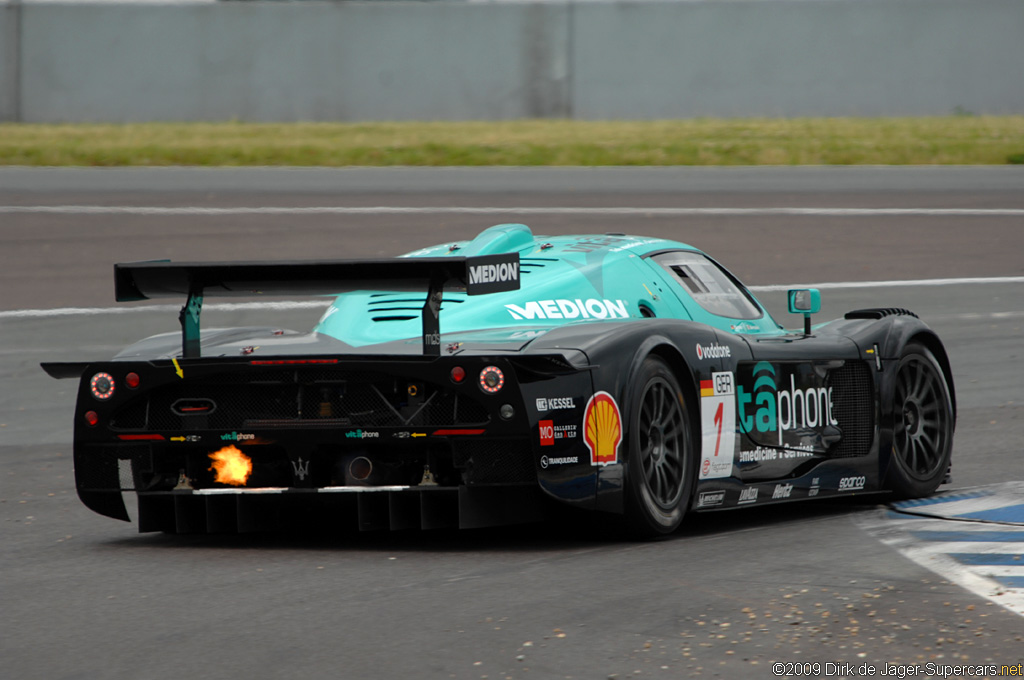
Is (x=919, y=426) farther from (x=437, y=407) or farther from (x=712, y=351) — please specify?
(x=437, y=407)

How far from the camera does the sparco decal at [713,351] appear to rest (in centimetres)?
640

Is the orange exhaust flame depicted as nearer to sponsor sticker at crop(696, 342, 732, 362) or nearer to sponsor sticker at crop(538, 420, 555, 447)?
sponsor sticker at crop(538, 420, 555, 447)

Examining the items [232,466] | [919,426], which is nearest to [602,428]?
[232,466]

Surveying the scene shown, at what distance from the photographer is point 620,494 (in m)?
5.86

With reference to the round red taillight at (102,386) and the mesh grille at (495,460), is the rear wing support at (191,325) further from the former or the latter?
the mesh grille at (495,460)

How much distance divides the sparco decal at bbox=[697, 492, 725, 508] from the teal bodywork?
2.94ft

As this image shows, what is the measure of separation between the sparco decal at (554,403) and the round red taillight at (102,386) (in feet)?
5.58

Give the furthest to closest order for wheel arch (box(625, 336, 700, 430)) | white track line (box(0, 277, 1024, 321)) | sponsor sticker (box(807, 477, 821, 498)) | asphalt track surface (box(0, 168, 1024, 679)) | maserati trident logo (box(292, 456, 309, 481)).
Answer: white track line (box(0, 277, 1024, 321)) → sponsor sticker (box(807, 477, 821, 498)) → wheel arch (box(625, 336, 700, 430)) → maserati trident logo (box(292, 456, 309, 481)) → asphalt track surface (box(0, 168, 1024, 679))

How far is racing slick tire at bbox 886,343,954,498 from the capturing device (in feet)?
24.4

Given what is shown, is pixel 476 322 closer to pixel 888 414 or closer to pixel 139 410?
pixel 139 410

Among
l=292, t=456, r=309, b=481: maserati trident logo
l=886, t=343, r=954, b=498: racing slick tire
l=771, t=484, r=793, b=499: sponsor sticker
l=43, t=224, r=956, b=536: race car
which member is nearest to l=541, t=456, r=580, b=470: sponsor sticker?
l=43, t=224, r=956, b=536: race car

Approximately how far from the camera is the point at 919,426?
7652 millimetres

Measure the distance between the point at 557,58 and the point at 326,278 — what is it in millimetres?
42929

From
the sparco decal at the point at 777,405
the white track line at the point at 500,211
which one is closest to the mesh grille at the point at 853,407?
the sparco decal at the point at 777,405
